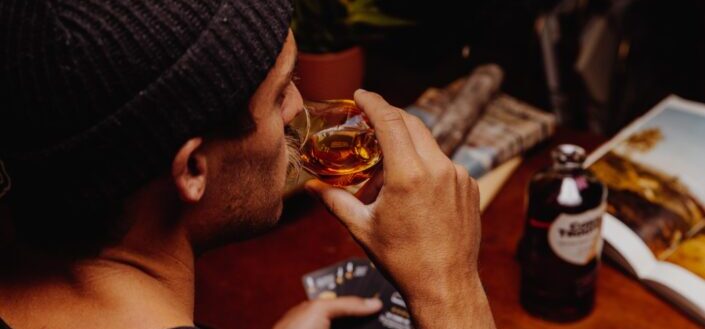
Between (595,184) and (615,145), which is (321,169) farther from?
(615,145)

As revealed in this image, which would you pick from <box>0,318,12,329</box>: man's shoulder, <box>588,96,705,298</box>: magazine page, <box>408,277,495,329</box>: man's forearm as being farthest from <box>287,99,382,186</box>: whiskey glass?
<box>588,96,705,298</box>: magazine page

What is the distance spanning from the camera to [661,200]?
134cm

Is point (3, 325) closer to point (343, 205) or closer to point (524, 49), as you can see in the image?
point (343, 205)

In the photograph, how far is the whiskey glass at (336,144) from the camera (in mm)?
1026

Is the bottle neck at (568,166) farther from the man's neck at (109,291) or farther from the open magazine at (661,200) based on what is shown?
the man's neck at (109,291)

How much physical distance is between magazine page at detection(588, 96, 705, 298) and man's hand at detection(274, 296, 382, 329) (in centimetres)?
44

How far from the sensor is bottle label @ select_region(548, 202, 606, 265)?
3.76ft

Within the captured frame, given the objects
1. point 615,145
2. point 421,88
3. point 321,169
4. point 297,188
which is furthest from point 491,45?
point 321,169

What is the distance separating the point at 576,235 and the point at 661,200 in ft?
0.94

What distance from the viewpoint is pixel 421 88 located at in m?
1.87

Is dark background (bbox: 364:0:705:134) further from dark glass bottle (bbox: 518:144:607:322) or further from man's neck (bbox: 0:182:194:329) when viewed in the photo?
man's neck (bbox: 0:182:194:329)

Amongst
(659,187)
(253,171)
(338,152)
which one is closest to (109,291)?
(253,171)

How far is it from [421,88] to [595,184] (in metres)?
0.76

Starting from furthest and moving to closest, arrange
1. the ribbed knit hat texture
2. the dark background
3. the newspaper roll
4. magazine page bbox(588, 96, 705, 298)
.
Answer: the dark background → the newspaper roll → magazine page bbox(588, 96, 705, 298) → the ribbed knit hat texture
